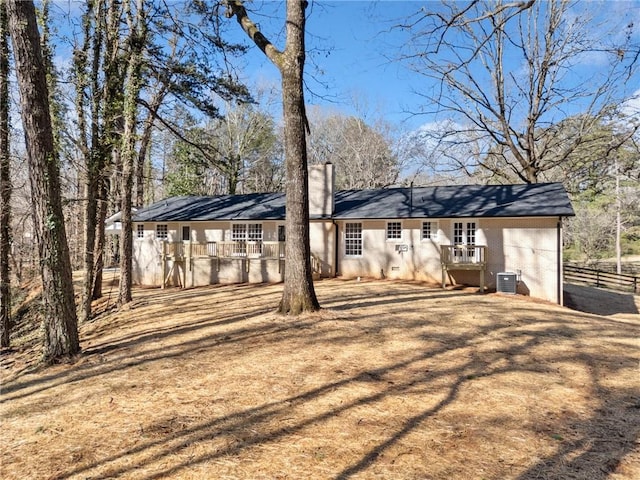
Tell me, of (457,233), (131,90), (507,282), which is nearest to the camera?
(131,90)

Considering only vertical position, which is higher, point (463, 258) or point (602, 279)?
point (463, 258)

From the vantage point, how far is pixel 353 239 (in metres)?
15.5

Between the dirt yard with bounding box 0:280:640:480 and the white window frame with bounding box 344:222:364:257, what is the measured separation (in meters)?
7.89

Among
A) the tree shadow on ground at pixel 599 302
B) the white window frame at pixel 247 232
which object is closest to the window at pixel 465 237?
the tree shadow on ground at pixel 599 302

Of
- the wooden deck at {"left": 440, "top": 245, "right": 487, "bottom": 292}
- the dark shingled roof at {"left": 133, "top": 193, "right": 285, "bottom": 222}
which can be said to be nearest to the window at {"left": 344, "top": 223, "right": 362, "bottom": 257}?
the dark shingled roof at {"left": 133, "top": 193, "right": 285, "bottom": 222}

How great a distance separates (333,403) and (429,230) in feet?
37.2

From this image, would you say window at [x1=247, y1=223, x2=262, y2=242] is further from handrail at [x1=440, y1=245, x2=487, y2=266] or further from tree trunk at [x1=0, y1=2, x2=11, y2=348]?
tree trunk at [x1=0, y1=2, x2=11, y2=348]

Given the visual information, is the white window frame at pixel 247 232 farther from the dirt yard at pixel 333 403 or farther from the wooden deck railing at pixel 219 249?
the dirt yard at pixel 333 403

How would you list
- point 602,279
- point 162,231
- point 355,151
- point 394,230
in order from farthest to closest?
point 355,151, point 602,279, point 162,231, point 394,230

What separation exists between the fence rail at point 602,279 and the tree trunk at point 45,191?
919 inches

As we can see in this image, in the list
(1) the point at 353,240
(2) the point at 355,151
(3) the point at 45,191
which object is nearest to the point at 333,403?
(3) the point at 45,191

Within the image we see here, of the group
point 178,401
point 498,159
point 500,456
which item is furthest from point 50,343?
point 498,159

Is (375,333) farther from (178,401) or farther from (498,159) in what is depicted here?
(498,159)

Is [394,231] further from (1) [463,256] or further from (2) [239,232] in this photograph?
(2) [239,232]
